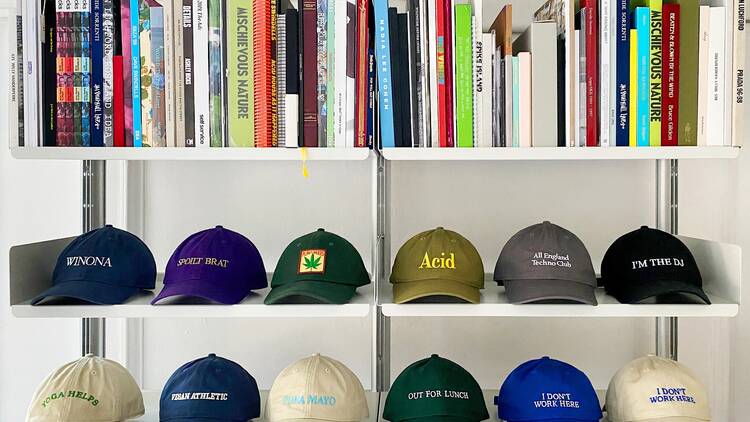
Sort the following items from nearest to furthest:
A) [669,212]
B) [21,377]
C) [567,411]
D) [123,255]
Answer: [567,411] → [123,255] → [669,212] → [21,377]

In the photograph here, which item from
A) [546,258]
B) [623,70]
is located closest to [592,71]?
[623,70]

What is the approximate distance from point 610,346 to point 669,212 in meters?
0.39

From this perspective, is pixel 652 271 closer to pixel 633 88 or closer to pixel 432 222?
pixel 633 88

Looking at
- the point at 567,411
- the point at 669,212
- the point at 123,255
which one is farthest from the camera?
the point at 669,212

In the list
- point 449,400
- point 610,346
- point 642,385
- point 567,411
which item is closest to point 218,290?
point 449,400

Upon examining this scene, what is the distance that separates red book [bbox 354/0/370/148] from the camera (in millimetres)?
1599

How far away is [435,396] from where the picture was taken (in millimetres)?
1559

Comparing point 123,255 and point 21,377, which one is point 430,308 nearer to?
point 123,255

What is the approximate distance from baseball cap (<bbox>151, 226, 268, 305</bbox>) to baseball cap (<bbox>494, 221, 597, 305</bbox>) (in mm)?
539

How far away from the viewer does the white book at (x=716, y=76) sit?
158 centimetres

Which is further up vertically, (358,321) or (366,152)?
(366,152)

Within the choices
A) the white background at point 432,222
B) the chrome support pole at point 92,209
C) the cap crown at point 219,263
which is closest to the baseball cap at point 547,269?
the white background at point 432,222

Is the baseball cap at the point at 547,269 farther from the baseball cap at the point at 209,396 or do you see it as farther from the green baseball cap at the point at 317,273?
the baseball cap at the point at 209,396

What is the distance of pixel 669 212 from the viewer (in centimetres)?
192
